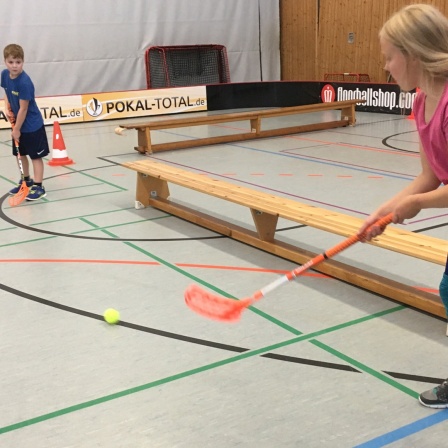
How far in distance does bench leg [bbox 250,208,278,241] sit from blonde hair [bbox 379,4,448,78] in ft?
7.90

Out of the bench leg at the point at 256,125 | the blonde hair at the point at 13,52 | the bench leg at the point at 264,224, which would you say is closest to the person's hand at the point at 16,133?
the blonde hair at the point at 13,52

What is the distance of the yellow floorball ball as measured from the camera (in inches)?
122

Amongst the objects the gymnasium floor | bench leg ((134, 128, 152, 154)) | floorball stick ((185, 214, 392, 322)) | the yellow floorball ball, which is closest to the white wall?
bench leg ((134, 128, 152, 154))

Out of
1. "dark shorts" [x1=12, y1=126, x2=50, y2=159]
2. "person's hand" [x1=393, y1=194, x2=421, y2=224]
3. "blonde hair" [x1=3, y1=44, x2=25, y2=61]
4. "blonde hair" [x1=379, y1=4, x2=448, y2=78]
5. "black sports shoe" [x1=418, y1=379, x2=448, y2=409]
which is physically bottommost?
"black sports shoe" [x1=418, y1=379, x2=448, y2=409]

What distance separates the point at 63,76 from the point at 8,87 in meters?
8.83

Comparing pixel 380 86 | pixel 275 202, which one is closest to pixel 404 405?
pixel 275 202

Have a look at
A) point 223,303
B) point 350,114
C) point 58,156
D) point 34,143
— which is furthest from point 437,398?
point 350,114

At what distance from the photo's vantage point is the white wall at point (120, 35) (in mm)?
13492

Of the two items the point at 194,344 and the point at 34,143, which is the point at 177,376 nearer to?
the point at 194,344

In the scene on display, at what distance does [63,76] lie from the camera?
13938 millimetres

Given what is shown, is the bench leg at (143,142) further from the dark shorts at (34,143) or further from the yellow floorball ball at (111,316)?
the yellow floorball ball at (111,316)

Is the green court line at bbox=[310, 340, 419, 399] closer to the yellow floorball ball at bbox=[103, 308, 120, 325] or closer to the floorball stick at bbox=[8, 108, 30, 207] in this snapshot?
the yellow floorball ball at bbox=[103, 308, 120, 325]

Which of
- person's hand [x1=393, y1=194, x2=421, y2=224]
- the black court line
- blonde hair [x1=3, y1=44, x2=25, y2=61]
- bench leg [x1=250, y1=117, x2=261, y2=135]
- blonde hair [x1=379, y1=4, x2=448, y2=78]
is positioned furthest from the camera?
bench leg [x1=250, y1=117, x2=261, y2=135]

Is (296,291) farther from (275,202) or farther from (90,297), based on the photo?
(90,297)
